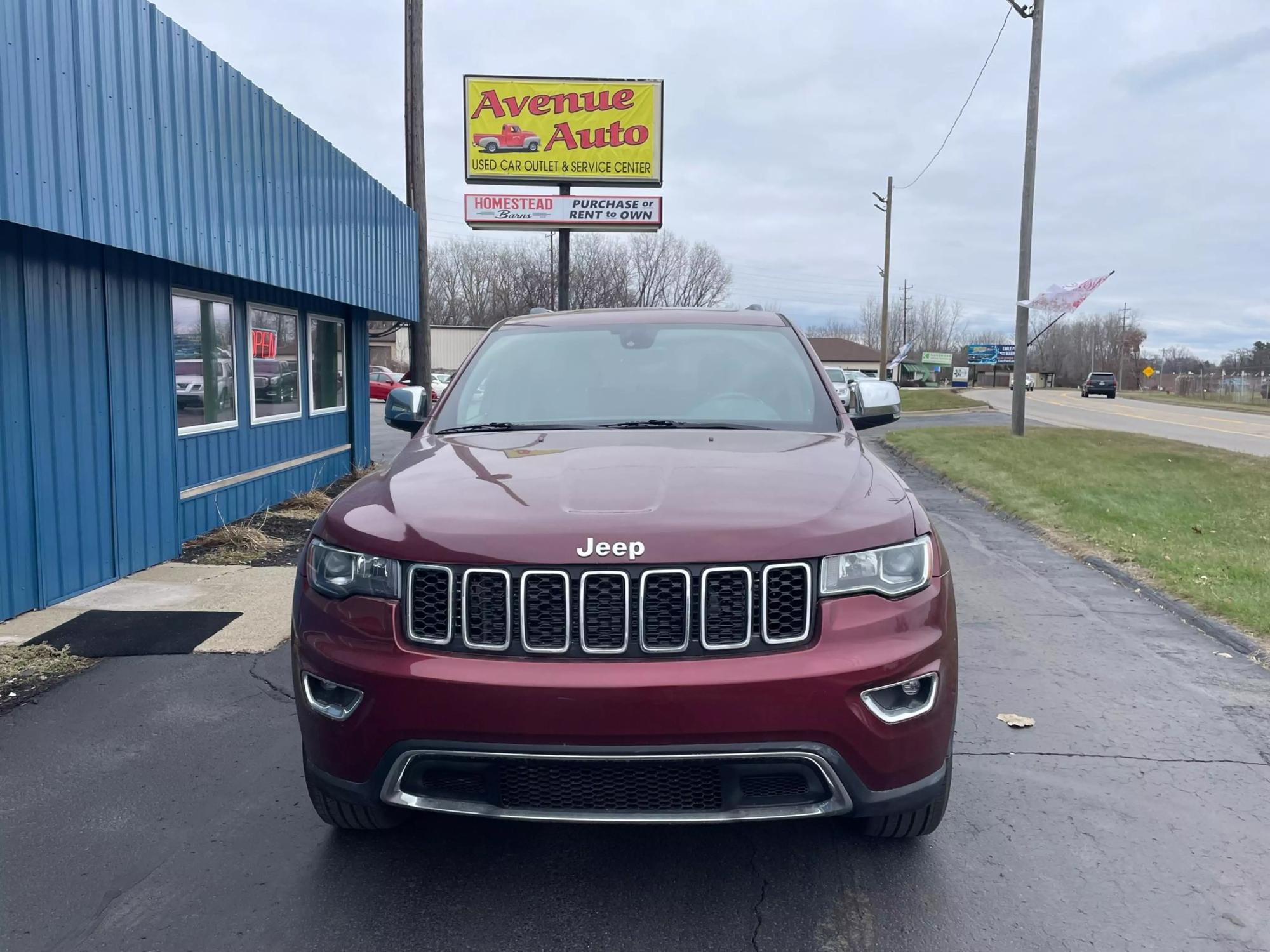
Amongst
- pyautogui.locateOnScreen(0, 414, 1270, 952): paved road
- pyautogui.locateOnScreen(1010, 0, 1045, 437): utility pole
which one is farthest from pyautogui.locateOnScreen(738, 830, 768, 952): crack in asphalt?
pyautogui.locateOnScreen(1010, 0, 1045, 437): utility pole

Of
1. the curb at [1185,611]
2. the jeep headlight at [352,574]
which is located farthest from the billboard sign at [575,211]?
the jeep headlight at [352,574]

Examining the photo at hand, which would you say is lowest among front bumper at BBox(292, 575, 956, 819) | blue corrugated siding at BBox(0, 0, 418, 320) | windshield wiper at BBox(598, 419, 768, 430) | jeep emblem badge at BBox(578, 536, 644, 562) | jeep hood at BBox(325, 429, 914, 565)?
front bumper at BBox(292, 575, 956, 819)

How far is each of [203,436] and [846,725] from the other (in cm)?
777

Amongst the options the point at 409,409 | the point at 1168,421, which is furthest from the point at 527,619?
the point at 1168,421

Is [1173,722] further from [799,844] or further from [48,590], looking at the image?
[48,590]

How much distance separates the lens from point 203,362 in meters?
8.82

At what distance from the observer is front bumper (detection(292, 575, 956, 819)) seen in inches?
96.2

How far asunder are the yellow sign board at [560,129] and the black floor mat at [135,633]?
18110mm

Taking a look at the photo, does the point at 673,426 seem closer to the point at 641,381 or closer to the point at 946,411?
the point at 641,381

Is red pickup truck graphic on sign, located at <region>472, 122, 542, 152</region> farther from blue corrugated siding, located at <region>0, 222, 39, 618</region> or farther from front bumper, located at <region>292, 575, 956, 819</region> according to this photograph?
front bumper, located at <region>292, 575, 956, 819</region>

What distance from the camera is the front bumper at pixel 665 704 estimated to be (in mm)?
2443

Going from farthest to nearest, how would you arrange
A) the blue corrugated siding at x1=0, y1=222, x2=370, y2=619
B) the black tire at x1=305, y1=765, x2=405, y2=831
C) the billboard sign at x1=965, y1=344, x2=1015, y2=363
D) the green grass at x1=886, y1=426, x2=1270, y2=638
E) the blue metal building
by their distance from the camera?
the billboard sign at x1=965, y1=344, x2=1015, y2=363, the green grass at x1=886, y1=426, x2=1270, y2=638, the blue corrugated siding at x1=0, y1=222, x2=370, y2=619, the blue metal building, the black tire at x1=305, y1=765, x2=405, y2=831

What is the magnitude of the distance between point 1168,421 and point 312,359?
27739 millimetres

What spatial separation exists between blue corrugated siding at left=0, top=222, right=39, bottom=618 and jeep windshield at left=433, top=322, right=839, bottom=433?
336cm
